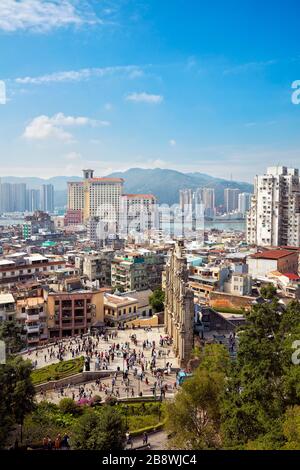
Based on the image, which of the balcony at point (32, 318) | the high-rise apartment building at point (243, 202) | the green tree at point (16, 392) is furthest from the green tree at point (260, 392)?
the high-rise apartment building at point (243, 202)

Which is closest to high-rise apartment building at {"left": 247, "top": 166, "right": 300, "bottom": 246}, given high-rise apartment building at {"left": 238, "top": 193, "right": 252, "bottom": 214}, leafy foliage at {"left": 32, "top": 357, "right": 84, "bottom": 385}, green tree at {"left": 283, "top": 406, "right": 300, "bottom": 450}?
leafy foliage at {"left": 32, "top": 357, "right": 84, "bottom": 385}

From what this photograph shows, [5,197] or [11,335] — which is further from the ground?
[5,197]

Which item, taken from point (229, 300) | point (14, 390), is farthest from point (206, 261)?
point (14, 390)

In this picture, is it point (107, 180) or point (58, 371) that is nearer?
point (58, 371)

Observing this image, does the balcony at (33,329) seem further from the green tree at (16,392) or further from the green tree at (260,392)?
the green tree at (260,392)

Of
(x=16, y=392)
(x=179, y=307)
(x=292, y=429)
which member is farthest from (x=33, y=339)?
(x=292, y=429)

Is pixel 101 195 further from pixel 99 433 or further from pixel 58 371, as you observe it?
pixel 99 433
